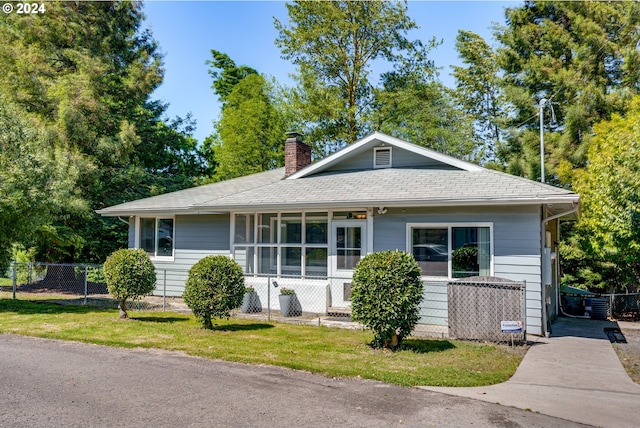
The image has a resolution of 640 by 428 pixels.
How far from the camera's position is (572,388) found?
605 centimetres

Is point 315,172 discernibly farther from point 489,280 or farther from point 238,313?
point 489,280

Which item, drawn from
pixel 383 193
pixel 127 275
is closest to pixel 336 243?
pixel 383 193

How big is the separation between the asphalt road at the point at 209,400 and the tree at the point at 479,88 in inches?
1038

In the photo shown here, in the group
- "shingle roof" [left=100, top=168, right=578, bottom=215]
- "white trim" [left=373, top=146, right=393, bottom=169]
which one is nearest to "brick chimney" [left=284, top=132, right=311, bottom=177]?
"shingle roof" [left=100, top=168, right=578, bottom=215]

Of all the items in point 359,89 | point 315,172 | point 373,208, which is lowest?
point 373,208

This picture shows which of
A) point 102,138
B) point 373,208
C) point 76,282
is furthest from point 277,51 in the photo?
point 373,208

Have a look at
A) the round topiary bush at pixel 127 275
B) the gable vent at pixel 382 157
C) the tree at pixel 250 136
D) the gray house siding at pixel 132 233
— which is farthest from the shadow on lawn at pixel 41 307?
the tree at pixel 250 136

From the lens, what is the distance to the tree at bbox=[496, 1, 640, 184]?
19562 mm

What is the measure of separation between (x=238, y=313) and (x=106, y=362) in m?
→ 5.01

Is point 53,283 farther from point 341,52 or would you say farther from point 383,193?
point 341,52

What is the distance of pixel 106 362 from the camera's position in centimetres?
703

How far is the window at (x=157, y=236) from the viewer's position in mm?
14812

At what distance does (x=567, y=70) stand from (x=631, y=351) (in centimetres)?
1622

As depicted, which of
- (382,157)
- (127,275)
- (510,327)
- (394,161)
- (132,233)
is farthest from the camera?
(132,233)
